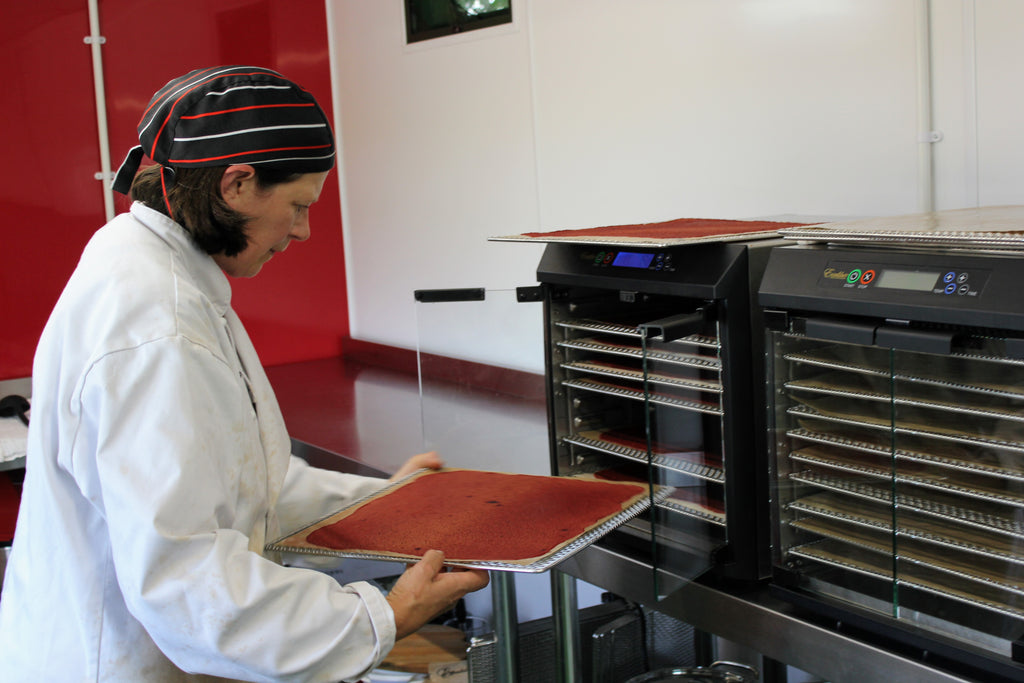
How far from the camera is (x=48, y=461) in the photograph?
3.63 feet

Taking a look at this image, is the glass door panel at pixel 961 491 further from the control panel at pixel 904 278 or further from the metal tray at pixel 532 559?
the metal tray at pixel 532 559

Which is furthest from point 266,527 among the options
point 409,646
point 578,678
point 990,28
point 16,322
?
point 16,322

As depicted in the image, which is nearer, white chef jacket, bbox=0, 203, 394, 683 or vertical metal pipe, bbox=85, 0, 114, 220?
white chef jacket, bbox=0, 203, 394, 683

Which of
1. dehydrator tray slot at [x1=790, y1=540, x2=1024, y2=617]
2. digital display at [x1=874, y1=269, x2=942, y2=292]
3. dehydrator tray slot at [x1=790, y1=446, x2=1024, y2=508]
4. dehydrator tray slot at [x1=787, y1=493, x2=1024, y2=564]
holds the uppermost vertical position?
digital display at [x1=874, y1=269, x2=942, y2=292]

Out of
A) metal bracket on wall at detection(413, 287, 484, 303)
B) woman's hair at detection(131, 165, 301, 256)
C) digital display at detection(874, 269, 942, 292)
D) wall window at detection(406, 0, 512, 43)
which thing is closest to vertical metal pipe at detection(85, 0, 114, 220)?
wall window at detection(406, 0, 512, 43)

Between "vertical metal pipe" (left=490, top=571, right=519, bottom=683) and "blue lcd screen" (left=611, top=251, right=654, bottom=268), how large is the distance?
0.55 metres

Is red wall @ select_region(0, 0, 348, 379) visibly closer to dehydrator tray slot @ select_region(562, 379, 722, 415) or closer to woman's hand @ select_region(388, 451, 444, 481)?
woman's hand @ select_region(388, 451, 444, 481)

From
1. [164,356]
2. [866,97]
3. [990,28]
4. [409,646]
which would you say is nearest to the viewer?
[164,356]

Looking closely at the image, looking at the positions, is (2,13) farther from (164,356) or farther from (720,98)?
(164,356)

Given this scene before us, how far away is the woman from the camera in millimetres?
999

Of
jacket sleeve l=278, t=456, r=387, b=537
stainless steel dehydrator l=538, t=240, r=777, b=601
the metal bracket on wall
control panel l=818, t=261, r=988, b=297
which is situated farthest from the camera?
the metal bracket on wall

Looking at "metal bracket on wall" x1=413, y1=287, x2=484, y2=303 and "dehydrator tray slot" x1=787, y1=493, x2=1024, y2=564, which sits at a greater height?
"metal bracket on wall" x1=413, y1=287, x2=484, y2=303

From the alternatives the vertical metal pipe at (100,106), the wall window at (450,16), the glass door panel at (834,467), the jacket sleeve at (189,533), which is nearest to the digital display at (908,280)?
the glass door panel at (834,467)

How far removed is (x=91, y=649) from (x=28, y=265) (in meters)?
2.37
